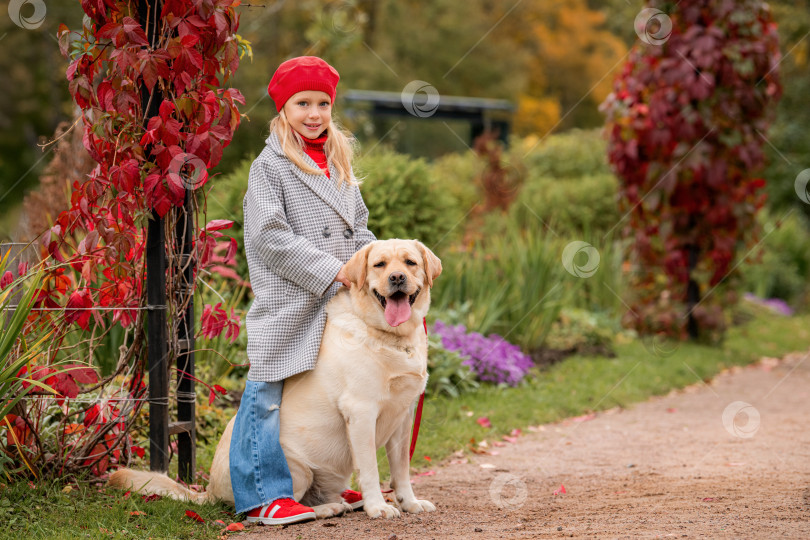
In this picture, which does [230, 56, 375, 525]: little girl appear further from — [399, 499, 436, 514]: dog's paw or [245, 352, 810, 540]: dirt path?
[399, 499, 436, 514]: dog's paw

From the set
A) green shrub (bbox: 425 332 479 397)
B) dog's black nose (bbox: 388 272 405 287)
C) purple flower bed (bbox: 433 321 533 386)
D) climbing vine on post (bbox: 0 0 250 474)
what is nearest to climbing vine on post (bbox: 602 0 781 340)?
purple flower bed (bbox: 433 321 533 386)

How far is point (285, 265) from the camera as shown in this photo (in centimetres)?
365

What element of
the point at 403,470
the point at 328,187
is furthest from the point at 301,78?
the point at 403,470

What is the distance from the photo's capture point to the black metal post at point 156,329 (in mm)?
3877

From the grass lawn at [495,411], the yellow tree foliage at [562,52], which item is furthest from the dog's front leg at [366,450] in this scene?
the yellow tree foliage at [562,52]

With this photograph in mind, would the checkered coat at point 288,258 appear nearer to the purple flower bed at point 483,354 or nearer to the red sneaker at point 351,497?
the red sneaker at point 351,497

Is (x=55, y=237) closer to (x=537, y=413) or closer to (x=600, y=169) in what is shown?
(x=537, y=413)

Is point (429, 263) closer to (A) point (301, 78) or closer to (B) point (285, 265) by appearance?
(B) point (285, 265)

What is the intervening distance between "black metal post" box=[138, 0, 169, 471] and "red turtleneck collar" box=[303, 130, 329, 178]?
0.74 m

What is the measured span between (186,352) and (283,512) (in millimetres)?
974

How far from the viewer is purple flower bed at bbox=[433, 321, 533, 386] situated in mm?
7070

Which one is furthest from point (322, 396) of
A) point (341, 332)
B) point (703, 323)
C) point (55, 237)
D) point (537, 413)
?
point (703, 323)

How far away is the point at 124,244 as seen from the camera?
3.82m

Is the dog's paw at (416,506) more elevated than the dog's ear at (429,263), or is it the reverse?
the dog's ear at (429,263)
